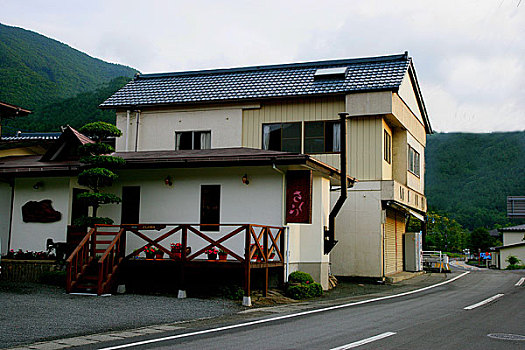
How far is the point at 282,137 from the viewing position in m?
24.1

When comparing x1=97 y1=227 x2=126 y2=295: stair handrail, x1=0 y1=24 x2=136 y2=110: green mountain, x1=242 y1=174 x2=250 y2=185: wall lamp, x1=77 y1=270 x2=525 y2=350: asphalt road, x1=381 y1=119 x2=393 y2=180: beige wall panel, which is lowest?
x1=77 y1=270 x2=525 y2=350: asphalt road

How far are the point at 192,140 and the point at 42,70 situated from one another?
213 ft

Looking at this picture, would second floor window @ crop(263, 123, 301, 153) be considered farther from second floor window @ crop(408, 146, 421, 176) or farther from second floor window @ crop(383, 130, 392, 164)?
second floor window @ crop(408, 146, 421, 176)

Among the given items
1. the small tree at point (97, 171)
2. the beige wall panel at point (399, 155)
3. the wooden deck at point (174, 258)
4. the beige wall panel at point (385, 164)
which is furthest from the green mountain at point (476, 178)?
the small tree at point (97, 171)

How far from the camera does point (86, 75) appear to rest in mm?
89688

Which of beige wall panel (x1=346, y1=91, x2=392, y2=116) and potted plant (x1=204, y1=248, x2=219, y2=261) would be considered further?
beige wall panel (x1=346, y1=91, x2=392, y2=116)

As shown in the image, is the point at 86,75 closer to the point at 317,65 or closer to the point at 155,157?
the point at 317,65

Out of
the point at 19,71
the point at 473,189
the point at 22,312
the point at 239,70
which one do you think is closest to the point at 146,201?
the point at 22,312

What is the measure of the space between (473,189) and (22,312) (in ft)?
273

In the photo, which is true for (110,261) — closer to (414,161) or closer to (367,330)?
(367,330)

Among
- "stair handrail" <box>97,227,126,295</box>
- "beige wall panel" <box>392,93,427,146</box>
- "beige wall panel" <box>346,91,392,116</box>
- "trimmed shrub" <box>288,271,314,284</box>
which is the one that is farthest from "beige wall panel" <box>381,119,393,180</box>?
"stair handrail" <box>97,227,126,295</box>

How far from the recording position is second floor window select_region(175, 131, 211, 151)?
2536 cm

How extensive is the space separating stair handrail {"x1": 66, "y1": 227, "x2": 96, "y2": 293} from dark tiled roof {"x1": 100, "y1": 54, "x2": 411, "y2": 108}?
11.2m

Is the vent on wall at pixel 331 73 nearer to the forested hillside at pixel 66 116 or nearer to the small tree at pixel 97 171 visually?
the small tree at pixel 97 171
